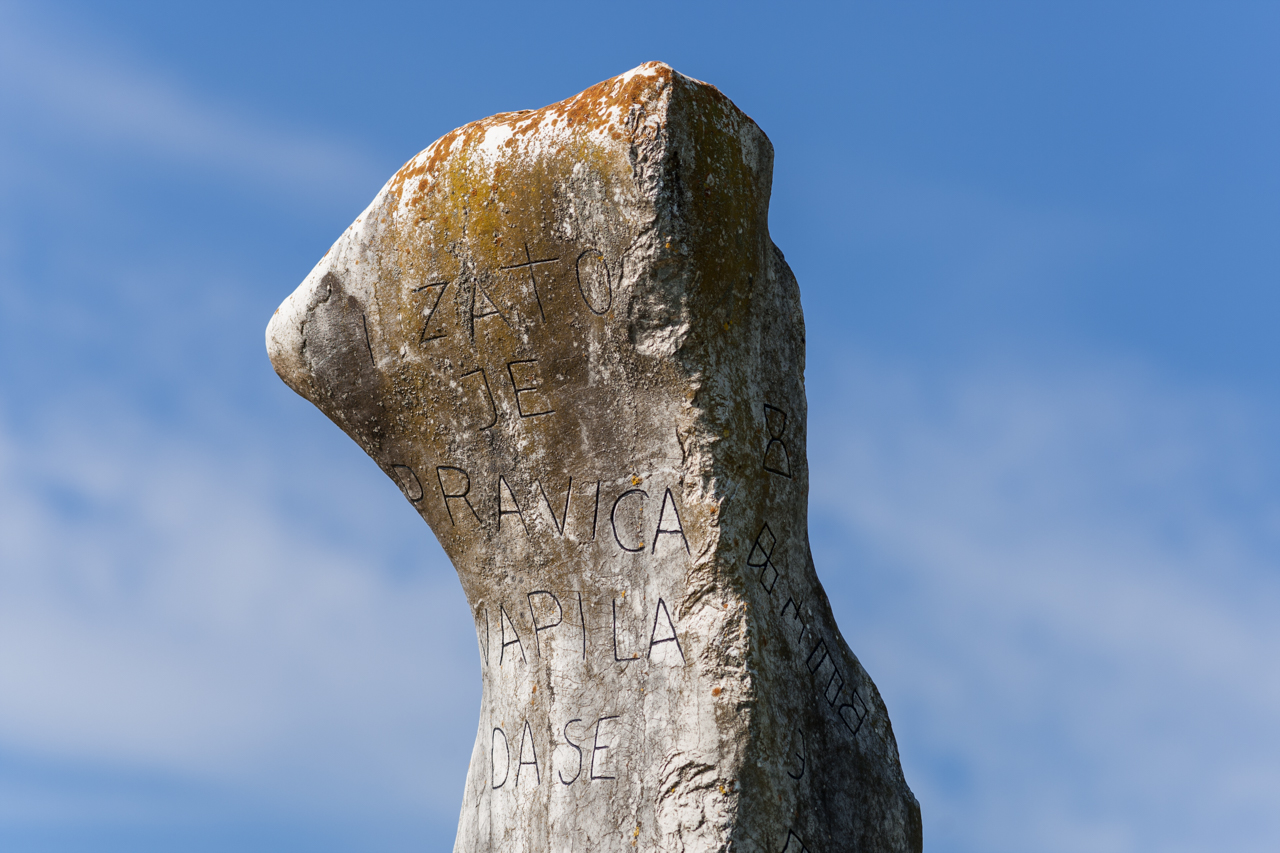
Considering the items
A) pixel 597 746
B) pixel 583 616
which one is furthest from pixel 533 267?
pixel 597 746

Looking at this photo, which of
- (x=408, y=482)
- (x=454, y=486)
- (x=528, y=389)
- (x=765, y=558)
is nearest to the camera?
(x=765, y=558)

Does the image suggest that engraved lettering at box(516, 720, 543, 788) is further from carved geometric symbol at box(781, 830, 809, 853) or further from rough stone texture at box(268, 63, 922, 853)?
carved geometric symbol at box(781, 830, 809, 853)

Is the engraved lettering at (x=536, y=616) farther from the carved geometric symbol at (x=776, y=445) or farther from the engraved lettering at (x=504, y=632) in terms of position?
the carved geometric symbol at (x=776, y=445)

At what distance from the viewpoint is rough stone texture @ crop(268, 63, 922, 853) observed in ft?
13.8

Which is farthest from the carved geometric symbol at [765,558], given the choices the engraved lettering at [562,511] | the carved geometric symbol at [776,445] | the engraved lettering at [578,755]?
the engraved lettering at [578,755]

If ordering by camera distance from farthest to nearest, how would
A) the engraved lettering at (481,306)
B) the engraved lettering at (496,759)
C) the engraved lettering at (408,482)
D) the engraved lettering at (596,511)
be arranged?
the engraved lettering at (408,482)
the engraved lettering at (496,759)
the engraved lettering at (481,306)
the engraved lettering at (596,511)

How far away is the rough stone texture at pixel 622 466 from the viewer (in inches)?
166

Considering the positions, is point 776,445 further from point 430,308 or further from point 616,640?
point 430,308

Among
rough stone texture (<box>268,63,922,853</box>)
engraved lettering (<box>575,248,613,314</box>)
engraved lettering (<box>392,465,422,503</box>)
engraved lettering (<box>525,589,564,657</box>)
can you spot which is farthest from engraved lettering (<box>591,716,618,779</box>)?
engraved lettering (<box>575,248,613,314</box>)

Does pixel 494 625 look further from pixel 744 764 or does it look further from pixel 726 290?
pixel 726 290

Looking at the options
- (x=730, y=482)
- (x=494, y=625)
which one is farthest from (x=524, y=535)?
(x=730, y=482)

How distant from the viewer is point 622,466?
4.38 meters

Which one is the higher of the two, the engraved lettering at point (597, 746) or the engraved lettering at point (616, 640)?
the engraved lettering at point (616, 640)

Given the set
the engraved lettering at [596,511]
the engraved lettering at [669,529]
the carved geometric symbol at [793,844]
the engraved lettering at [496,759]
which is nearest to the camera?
the carved geometric symbol at [793,844]
